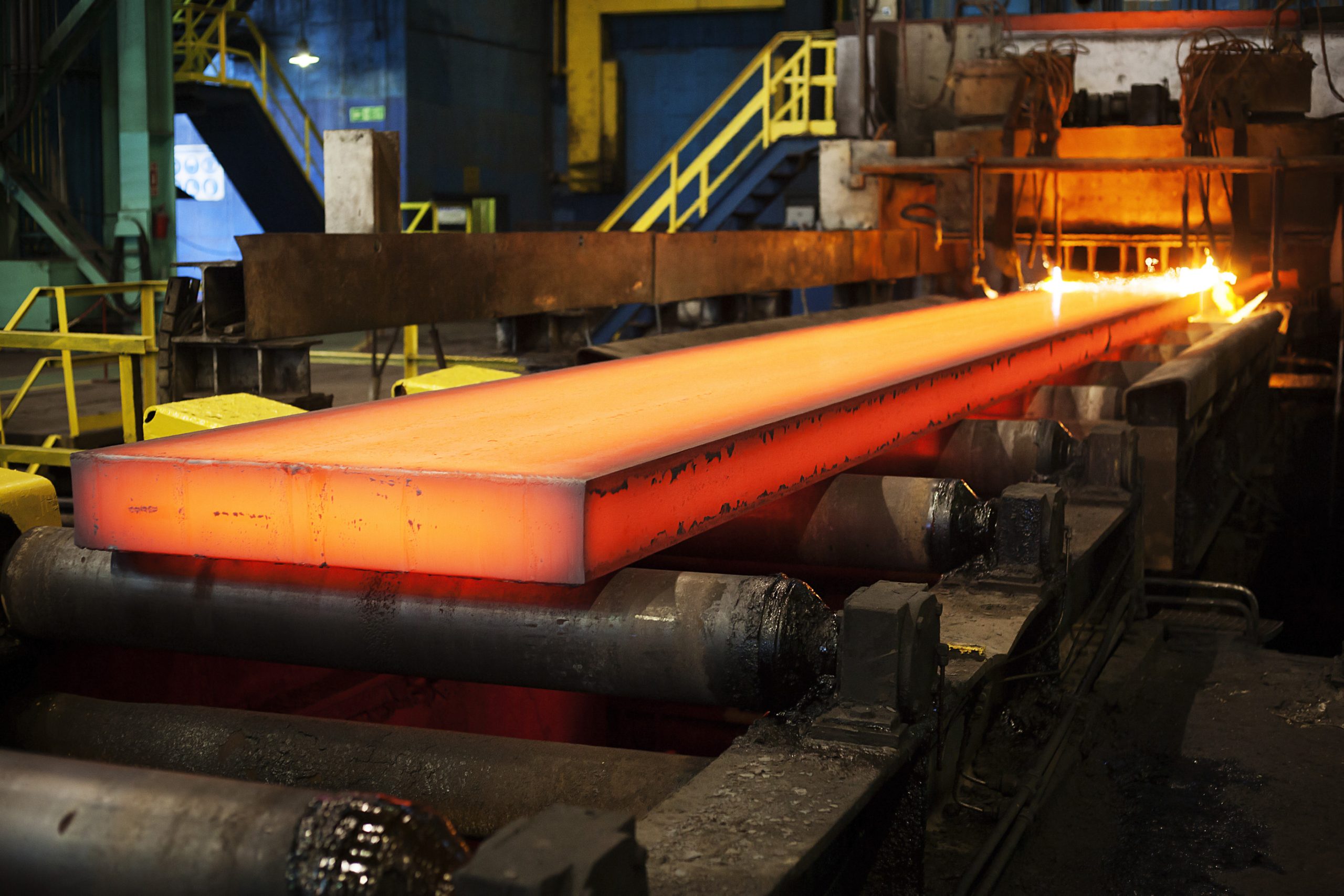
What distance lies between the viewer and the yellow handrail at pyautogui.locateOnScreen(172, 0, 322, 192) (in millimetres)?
16047

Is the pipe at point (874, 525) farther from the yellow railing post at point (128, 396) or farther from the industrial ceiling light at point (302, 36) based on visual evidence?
the industrial ceiling light at point (302, 36)

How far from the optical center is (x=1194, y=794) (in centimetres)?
338

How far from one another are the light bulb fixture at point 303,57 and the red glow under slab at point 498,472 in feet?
51.2

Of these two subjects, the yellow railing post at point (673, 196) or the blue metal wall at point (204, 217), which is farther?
the blue metal wall at point (204, 217)

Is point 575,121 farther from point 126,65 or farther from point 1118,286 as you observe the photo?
point 1118,286

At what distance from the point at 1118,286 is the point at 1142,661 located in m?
3.86

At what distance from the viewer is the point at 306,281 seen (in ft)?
13.3

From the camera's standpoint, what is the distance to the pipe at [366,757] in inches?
90.0

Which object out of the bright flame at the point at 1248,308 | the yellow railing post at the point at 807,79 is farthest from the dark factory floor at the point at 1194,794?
the yellow railing post at the point at 807,79

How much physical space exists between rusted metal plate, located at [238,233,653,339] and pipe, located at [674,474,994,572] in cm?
161

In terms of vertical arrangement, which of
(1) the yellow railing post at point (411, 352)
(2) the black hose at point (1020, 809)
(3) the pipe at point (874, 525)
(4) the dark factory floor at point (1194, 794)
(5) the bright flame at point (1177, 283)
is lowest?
(4) the dark factory floor at point (1194, 794)

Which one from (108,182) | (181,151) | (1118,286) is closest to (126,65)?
(108,182)

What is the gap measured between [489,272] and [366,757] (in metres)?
2.88

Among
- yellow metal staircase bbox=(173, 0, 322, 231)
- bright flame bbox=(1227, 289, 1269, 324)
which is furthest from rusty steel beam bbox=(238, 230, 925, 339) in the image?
yellow metal staircase bbox=(173, 0, 322, 231)
